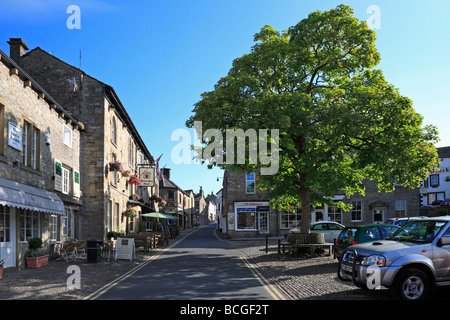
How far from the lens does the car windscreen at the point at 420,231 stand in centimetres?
887

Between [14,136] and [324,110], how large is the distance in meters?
11.5

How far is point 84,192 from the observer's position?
23875 mm

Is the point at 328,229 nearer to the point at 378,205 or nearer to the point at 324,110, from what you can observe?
the point at 324,110

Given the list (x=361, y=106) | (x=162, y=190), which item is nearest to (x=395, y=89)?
(x=361, y=106)

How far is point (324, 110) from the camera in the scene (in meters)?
16.5

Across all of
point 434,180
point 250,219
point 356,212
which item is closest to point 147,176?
point 250,219

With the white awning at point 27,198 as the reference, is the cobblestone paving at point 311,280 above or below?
below

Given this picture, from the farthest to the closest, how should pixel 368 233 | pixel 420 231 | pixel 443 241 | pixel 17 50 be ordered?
pixel 17 50 < pixel 368 233 < pixel 420 231 < pixel 443 241

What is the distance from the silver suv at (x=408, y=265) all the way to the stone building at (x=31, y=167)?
10.1 meters

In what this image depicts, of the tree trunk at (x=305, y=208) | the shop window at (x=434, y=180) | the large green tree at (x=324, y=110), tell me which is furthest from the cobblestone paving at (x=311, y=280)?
the shop window at (x=434, y=180)

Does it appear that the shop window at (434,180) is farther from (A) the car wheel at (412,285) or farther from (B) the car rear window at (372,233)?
(A) the car wheel at (412,285)

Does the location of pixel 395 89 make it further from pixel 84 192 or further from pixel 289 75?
pixel 84 192

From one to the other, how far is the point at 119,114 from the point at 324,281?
2187 cm

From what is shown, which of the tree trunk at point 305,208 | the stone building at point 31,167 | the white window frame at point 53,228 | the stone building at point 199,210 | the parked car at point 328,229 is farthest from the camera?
the stone building at point 199,210
